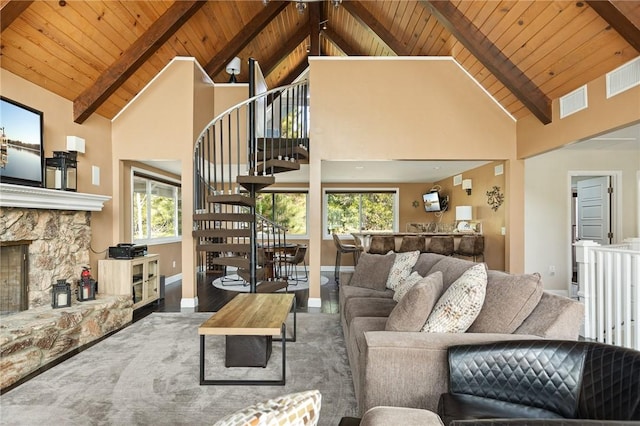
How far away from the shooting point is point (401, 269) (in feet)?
11.1

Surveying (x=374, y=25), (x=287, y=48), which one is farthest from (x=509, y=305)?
(x=287, y=48)

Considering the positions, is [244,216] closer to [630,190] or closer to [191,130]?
→ [191,130]

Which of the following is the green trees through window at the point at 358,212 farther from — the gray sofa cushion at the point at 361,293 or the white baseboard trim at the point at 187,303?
the gray sofa cushion at the point at 361,293

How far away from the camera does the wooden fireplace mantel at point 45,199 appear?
3.03 m

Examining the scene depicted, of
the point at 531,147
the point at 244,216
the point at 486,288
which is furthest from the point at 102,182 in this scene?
the point at 531,147

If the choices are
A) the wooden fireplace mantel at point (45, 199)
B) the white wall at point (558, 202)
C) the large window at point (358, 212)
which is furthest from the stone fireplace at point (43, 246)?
the white wall at point (558, 202)

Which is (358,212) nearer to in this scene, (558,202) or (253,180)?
(558,202)

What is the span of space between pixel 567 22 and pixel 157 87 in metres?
5.16

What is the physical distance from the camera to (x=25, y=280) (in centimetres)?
341

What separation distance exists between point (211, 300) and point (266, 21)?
4802 millimetres

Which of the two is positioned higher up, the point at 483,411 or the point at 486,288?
the point at 486,288

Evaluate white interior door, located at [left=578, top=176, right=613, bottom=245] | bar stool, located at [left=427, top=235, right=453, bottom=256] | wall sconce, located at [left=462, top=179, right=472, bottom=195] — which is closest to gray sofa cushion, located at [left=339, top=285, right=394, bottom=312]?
bar stool, located at [left=427, top=235, right=453, bottom=256]

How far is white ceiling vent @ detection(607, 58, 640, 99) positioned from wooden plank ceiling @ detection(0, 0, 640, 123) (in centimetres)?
8

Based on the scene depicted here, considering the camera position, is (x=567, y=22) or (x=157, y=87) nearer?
(x=567, y=22)
